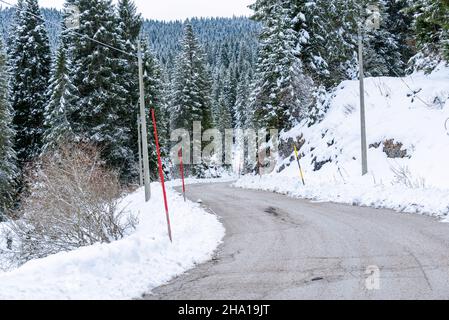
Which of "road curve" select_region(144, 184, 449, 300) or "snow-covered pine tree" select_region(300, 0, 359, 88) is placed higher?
"snow-covered pine tree" select_region(300, 0, 359, 88)

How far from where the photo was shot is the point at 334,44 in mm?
32594

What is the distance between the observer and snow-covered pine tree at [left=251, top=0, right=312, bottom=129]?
2945 cm

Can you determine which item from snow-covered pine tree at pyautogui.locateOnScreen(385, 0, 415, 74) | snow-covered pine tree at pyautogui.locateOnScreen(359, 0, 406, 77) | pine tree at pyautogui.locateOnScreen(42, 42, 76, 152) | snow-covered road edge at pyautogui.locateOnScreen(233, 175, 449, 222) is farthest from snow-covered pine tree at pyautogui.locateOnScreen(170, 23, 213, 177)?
snow-covered road edge at pyautogui.locateOnScreen(233, 175, 449, 222)

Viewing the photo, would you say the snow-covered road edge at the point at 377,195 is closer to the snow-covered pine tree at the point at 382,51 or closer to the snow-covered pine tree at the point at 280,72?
the snow-covered pine tree at the point at 280,72

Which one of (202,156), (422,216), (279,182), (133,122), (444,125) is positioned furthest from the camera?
(202,156)

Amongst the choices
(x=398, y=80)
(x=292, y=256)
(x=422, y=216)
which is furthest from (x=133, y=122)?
(x=292, y=256)

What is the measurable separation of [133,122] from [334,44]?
53.2 feet

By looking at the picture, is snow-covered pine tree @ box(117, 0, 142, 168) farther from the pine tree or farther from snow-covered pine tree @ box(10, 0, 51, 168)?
snow-covered pine tree @ box(10, 0, 51, 168)

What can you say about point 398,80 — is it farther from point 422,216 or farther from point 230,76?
point 230,76

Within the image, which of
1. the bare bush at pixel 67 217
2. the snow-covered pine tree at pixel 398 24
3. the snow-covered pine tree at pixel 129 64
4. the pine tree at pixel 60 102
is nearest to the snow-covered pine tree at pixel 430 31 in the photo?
the snow-covered pine tree at pixel 398 24

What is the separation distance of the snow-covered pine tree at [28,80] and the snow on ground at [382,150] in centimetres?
1740

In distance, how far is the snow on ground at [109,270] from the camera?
555 cm

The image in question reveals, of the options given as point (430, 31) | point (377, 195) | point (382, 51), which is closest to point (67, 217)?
point (377, 195)

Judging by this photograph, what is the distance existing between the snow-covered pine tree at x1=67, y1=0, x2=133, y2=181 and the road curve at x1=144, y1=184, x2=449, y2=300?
73.8 feet
